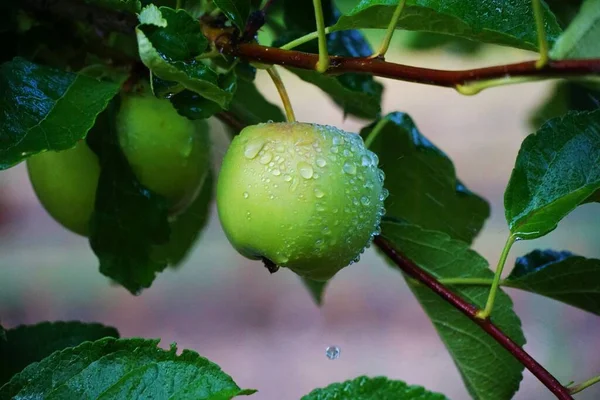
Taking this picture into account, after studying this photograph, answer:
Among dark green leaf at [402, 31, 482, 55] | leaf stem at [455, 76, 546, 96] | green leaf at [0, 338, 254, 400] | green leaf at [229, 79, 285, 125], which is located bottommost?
green leaf at [0, 338, 254, 400]

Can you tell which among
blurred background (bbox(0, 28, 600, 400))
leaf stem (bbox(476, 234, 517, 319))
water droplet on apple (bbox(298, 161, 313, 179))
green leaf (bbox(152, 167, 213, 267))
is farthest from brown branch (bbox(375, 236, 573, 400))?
blurred background (bbox(0, 28, 600, 400))

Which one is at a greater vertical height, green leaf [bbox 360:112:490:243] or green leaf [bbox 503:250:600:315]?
green leaf [bbox 360:112:490:243]

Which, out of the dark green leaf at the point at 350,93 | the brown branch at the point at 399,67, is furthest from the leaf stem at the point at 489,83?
the dark green leaf at the point at 350,93

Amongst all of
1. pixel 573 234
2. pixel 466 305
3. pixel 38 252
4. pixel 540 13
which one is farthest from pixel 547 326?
pixel 38 252

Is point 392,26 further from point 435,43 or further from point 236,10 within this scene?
point 435,43

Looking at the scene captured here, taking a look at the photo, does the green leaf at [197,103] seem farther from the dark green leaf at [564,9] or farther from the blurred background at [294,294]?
the blurred background at [294,294]

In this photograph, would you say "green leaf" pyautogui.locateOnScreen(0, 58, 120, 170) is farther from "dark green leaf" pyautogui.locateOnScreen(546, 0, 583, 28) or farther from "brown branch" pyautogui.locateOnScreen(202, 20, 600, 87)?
"dark green leaf" pyautogui.locateOnScreen(546, 0, 583, 28)

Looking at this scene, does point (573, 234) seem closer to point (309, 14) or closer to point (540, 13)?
point (309, 14)
